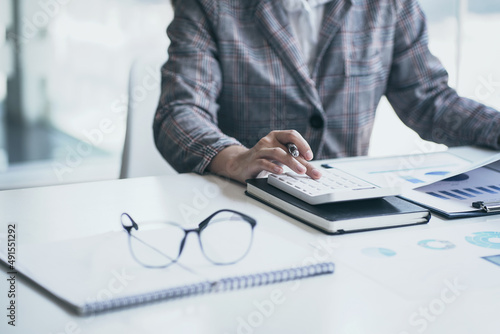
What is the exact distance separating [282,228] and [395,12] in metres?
0.87

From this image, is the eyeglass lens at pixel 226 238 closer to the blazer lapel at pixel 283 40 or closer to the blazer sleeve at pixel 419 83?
the blazer lapel at pixel 283 40

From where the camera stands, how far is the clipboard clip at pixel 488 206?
87 cm

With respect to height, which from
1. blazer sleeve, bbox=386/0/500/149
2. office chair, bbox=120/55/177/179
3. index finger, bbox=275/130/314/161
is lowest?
office chair, bbox=120/55/177/179

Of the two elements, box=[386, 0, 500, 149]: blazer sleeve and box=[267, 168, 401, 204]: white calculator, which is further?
box=[386, 0, 500, 149]: blazer sleeve

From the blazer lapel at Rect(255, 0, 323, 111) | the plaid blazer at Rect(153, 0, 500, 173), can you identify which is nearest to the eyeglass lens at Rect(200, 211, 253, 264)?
the plaid blazer at Rect(153, 0, 500, 173)

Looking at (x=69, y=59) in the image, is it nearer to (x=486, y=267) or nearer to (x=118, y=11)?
(x=118, y=11)

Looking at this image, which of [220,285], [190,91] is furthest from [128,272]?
[190,91]

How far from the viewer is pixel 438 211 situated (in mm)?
857

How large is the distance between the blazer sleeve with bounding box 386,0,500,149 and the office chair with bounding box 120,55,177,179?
61 cm

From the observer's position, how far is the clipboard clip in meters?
0.87

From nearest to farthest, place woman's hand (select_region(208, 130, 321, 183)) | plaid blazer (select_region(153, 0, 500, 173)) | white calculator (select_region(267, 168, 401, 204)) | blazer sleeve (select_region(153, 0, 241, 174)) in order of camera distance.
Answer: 1. white calculator (select_region(267, 168, 401, 204))
2. woman's hand (select_region(208, 130, 321, 183))
3. blazer sleeve (select_region(153, 0, 241, 174))
4. plaid blazer (select_region(153, 0, 500, 173))

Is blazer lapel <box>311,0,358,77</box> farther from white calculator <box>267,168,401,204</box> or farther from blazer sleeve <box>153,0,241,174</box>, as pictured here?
white calculator <box>267,168,401,204</box>

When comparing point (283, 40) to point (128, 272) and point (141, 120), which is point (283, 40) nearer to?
→ point (141, 120)

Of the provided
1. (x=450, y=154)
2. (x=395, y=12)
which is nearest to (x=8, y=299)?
(x=450, y=154)
